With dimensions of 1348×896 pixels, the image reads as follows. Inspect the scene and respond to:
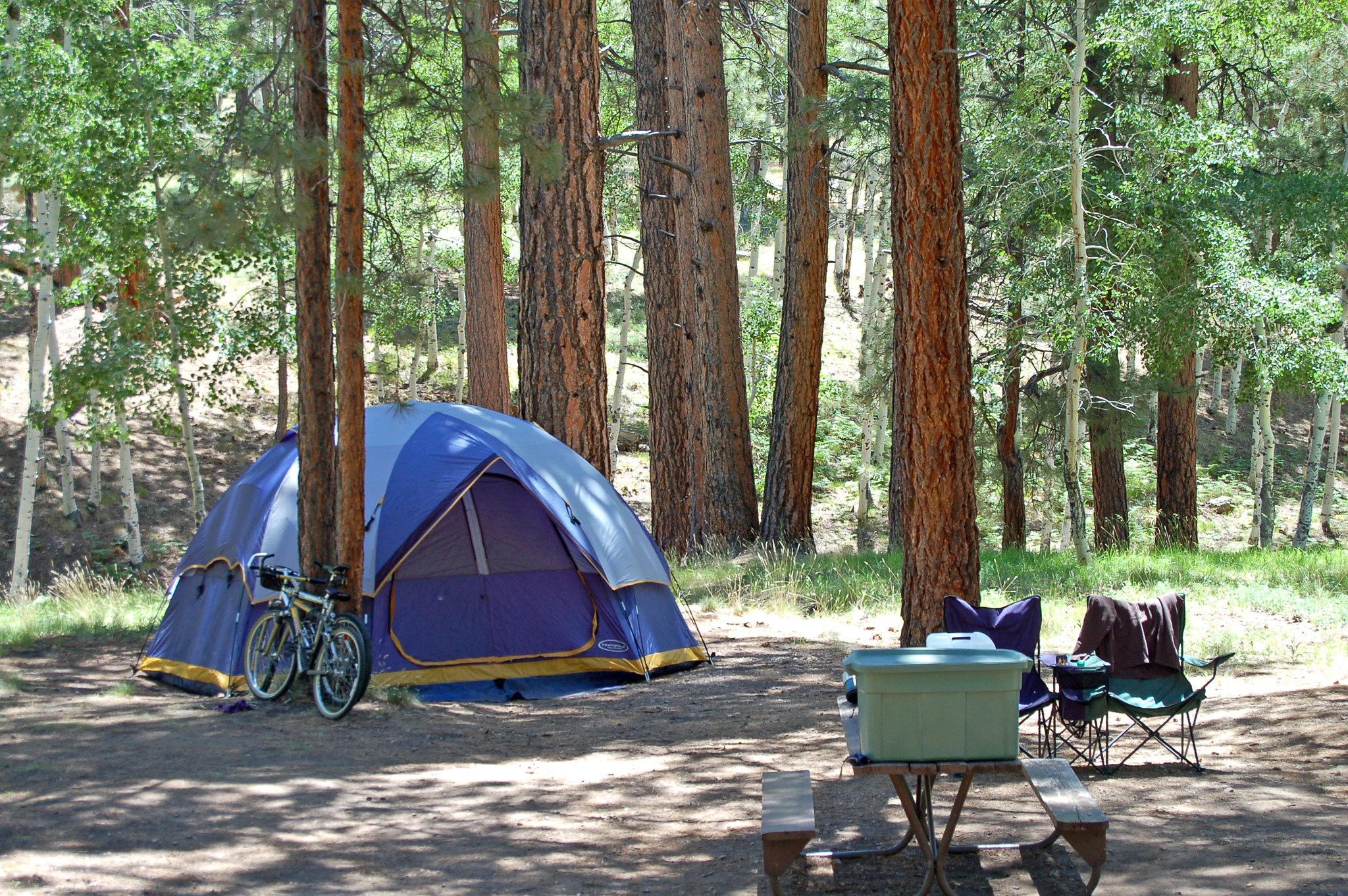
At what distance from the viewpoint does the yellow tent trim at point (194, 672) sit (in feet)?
24.7

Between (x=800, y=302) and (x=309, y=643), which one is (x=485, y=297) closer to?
(x=800, y=302)

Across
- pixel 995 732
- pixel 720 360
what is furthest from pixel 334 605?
pixel 720 360

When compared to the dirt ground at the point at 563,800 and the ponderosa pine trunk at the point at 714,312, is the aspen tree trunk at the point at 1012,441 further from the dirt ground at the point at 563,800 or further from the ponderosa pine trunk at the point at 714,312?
the dirt ground at the point at 563,800

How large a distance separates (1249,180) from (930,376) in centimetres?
800

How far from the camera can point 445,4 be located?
7.54m

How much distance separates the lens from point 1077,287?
1126cm

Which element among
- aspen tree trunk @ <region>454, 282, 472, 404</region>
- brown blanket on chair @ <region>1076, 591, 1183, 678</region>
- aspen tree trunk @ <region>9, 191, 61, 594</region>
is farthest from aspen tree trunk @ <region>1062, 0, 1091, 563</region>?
aspen tree trunk @ <region>454, 282, 472, 404</region>

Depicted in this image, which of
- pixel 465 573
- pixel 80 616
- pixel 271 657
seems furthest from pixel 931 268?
pixel 80 616

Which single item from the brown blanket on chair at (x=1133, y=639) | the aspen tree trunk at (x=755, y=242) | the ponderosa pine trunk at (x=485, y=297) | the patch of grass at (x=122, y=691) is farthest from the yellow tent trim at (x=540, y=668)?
the aspen tree trunk at (x=755, y=242)

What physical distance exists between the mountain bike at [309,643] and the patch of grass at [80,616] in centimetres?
282

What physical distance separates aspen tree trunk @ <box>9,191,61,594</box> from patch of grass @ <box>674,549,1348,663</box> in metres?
9.54

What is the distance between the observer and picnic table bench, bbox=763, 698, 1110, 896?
3725 mm

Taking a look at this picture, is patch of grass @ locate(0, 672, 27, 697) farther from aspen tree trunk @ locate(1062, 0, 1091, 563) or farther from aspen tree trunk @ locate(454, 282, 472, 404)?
aspen tree trunk @ locate(454, 282, 472, 404)

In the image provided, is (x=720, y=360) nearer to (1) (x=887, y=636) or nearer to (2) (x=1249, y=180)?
(1) (x=887, y=636)
